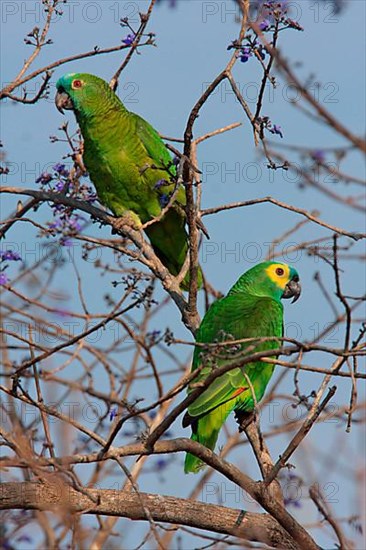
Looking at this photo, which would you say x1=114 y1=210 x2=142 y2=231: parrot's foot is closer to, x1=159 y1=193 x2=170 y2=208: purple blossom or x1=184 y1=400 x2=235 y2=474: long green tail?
x1=159 y1=193 x2=170 y2=208: purple blossom

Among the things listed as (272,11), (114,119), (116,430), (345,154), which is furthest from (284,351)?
(114,119)

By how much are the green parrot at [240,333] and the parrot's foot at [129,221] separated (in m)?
0.70

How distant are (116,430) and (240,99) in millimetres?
1418

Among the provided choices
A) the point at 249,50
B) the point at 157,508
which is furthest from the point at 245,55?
the point at 157,508

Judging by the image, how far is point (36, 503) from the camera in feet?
10.2

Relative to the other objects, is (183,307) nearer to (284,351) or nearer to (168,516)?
(168,516)

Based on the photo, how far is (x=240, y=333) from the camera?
4438mm

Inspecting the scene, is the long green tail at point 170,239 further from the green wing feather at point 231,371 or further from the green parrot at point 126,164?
the green wing feather at point 231,371

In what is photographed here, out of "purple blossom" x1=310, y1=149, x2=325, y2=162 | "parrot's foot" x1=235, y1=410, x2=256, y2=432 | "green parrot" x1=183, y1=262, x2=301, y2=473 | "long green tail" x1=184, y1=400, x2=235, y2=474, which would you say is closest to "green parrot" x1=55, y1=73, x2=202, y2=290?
"green parrot" x1=183, y1=262, x2=301, y2=473

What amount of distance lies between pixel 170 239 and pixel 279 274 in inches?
28.7

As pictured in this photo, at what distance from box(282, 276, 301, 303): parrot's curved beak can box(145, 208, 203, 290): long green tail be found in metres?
0.69

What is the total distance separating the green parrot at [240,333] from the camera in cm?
394

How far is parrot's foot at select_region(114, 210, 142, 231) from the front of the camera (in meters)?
5.05

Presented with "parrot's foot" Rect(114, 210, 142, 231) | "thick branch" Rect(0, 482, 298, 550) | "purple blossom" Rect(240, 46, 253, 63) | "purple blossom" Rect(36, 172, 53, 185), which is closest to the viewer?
"thick branch" Rect(0, 482, 298, 550)
